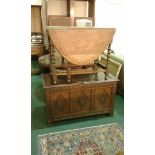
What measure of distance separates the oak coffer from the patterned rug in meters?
0.28

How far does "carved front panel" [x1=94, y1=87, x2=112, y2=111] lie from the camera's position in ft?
8.70

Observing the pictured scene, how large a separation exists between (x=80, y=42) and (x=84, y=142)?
1.24m

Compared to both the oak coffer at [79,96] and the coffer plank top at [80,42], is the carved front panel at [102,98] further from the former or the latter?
the coffer plank top at [80,42]

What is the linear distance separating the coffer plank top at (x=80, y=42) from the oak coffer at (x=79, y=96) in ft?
1.11

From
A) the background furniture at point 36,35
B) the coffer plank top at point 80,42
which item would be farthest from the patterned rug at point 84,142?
the background furniture at point 36,35

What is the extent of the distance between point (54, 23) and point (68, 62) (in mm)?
2619

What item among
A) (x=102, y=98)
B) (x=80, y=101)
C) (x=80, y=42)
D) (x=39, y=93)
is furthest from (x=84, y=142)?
(x=39, y=93)

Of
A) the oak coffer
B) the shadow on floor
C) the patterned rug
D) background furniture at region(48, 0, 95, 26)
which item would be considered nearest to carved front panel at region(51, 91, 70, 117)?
the oak coffer

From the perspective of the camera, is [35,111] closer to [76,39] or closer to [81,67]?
[81,67]

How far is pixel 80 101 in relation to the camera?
2.60m

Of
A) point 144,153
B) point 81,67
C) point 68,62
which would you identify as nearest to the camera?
point 144,153

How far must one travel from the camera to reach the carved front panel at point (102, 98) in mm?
2652
